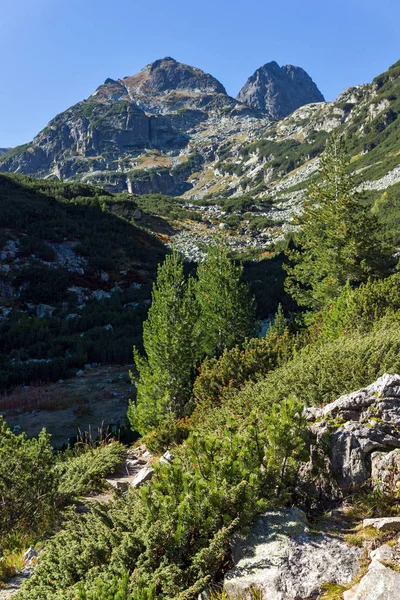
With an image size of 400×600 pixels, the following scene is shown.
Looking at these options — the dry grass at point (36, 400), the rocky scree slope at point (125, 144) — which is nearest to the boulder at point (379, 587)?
the dry grass at point (36, 400)

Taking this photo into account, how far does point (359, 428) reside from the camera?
387 centimetres

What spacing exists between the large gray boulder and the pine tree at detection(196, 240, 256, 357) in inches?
332

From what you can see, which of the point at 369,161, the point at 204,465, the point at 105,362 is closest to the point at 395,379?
the point at 204,465

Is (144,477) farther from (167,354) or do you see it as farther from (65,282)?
(65,282)

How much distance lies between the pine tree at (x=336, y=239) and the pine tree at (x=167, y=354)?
6154 mm

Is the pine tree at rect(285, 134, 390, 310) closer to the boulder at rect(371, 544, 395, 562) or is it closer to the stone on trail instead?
the stone on trail

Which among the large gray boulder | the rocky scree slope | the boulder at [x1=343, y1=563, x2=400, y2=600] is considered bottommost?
the boulder at [x1=343, y1=563, x2=400, y2=600]

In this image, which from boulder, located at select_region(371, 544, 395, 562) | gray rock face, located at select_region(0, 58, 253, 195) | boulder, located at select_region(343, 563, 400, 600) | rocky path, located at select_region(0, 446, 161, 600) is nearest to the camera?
boulder, located at select_region(343, 563, 400, 600)

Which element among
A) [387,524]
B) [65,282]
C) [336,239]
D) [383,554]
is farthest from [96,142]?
[383,554]

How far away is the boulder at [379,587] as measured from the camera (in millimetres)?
2221

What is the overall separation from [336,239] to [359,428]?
10953 millimetres

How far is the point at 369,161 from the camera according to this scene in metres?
70.7

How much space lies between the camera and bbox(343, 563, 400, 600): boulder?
2.22 m

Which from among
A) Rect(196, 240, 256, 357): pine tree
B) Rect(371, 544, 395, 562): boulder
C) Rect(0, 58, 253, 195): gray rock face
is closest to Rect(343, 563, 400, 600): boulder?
Rect(371, 544, 395, 562): boulder
